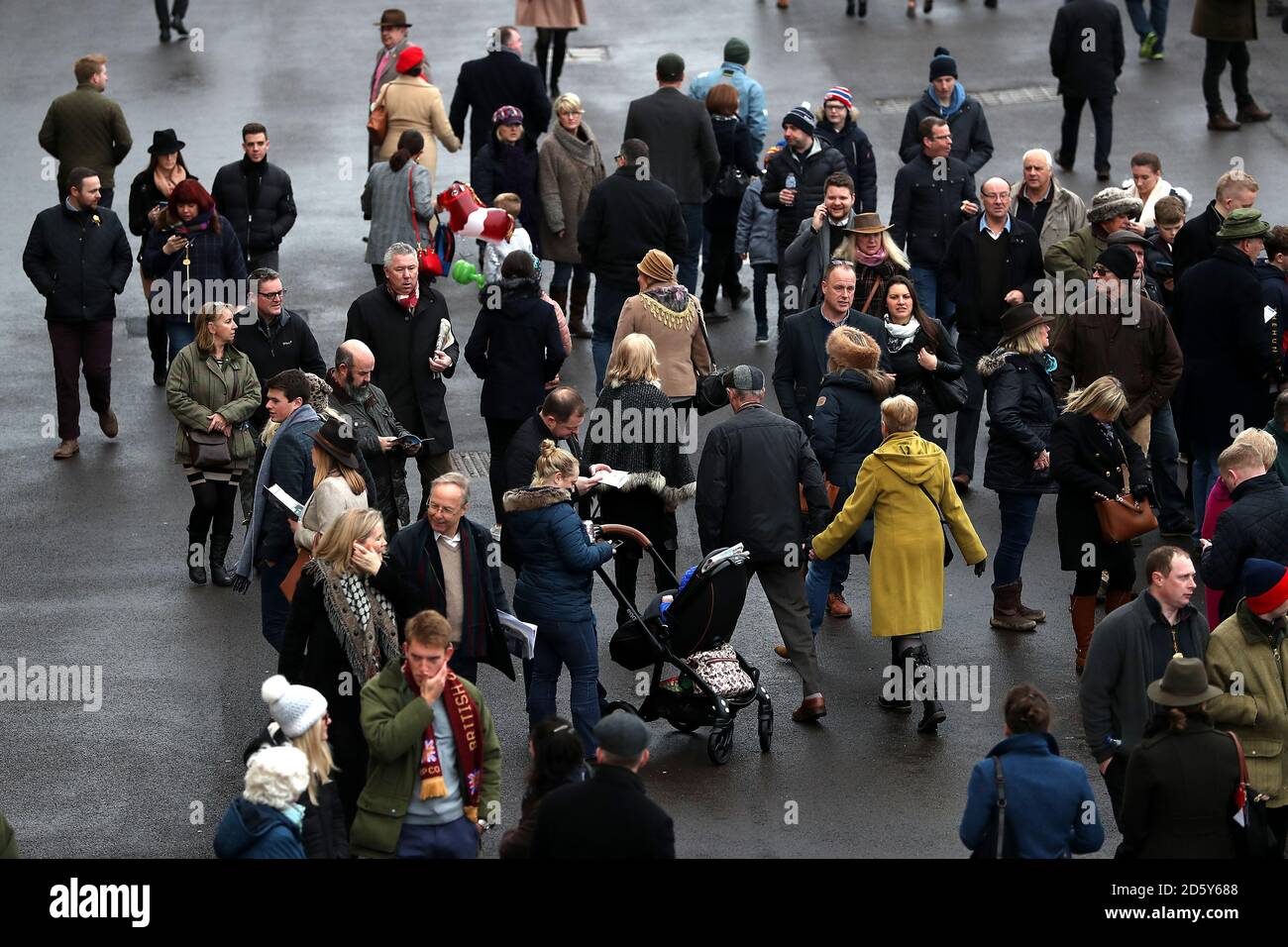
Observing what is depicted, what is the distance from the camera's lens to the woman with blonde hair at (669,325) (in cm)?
1377

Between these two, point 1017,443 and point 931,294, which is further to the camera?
point 931,294

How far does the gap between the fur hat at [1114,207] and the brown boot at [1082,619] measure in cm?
367

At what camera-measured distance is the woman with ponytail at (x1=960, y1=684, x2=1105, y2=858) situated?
795 cm

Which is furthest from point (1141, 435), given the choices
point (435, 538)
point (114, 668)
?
point (114, 668)

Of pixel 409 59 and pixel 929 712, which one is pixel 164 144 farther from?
pixel 929 712

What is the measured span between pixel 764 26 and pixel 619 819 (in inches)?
766

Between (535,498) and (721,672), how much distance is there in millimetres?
1450

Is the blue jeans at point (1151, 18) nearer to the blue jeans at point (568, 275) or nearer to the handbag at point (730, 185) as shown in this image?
the handbag at point (730, 185)

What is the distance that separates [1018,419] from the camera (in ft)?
41.1

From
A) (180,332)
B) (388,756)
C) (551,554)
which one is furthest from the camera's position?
(180,332)

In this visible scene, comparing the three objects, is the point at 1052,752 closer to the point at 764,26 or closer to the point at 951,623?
the point at 951,623

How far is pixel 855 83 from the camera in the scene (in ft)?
77.8

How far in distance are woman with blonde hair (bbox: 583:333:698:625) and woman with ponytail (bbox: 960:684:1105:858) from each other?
4.15 metres

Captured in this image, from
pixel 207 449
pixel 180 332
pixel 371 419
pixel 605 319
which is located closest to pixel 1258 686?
pixel 371 419
